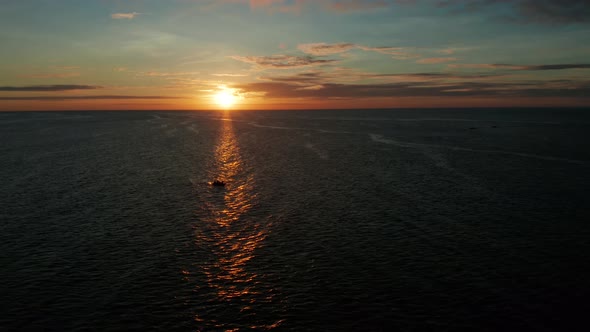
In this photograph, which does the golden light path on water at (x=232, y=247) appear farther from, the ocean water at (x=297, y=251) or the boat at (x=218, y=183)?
the boat at (x=218, y=183)

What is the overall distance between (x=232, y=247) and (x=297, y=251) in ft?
24.0

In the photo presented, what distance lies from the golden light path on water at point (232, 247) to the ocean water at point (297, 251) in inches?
8.8

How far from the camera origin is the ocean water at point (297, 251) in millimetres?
30172

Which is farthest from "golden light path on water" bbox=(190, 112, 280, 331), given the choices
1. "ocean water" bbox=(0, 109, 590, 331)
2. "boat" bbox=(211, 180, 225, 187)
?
"boat" bbox=(211, 180, 225, 187)

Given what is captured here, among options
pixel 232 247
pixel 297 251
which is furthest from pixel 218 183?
pixel 297 251

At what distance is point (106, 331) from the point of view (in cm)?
2795

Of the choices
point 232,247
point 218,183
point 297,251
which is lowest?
point 297,251

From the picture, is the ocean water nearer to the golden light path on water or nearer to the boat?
the golden light path on water

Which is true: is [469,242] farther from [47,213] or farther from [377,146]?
[377,146]

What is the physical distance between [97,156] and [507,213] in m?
106

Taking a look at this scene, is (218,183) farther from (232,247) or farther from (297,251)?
(297,251)

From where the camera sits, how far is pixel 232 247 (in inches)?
1750

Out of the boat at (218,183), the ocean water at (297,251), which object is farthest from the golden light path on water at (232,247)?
the boat at (218,183)

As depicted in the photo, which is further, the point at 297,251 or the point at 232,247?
the point at 232,247
